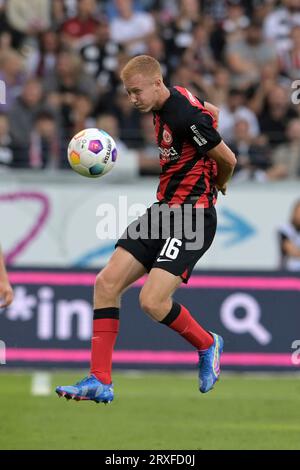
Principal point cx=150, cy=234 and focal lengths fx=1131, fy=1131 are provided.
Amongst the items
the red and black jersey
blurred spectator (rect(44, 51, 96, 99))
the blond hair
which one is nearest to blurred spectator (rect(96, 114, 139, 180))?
blurred spectator (rect(44, 51, 96, 99))

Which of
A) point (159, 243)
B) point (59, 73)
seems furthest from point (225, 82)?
point (159, 243)

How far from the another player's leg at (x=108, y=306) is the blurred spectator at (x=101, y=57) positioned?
771 centimetres

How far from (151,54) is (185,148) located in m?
7.62

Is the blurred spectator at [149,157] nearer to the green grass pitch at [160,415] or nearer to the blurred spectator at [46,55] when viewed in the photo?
the blurred spectator at [46,55]

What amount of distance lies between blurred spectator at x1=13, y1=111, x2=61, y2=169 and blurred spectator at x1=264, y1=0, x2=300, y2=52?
13.0ft

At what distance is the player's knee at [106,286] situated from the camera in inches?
320

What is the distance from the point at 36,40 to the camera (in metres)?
15.7

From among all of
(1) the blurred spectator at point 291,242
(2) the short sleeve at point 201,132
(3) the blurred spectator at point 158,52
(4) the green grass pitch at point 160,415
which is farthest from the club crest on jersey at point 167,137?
(3) the blurred spectator at point 158,52

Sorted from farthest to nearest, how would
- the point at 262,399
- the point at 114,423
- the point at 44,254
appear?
1. the point at 44,254
2. the point at 262,399
3. the point at 114,423

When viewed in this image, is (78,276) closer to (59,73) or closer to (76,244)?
(76,244)

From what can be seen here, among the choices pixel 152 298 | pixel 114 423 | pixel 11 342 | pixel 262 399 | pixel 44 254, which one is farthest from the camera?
pixel 44 254

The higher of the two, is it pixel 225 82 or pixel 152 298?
pixel 225 82

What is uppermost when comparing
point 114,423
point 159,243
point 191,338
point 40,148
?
point 40,148

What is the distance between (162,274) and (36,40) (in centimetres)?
838
